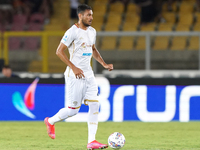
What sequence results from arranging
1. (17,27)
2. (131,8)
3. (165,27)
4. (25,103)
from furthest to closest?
1. (131,8)
2. (17,27)
3. (165,27)
4. (25,103)

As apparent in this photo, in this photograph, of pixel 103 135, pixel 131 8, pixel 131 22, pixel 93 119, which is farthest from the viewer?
pixel 131 8

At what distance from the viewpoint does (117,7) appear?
14859mm

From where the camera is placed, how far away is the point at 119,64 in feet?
32.3

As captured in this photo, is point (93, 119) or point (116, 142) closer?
point (116, 142)

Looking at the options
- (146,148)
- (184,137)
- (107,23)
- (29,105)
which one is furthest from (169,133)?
(107,23)

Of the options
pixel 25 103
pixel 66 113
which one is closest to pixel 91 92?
pixel 66 113

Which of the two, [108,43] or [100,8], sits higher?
[100,8]

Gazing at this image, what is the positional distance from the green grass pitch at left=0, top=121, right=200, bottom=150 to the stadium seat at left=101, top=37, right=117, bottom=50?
1696 millimetres

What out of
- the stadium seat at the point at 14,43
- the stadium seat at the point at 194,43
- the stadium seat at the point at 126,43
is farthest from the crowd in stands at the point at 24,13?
the stadium seat at the point at 194,43

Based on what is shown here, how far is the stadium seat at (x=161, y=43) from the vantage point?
970 centimetres

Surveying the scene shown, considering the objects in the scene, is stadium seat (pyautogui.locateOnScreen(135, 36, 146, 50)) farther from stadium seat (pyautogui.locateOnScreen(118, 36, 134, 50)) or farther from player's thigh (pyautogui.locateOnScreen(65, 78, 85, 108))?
player's thigh (pyautogui.locateOnScreen(65, 78, 85, 108))

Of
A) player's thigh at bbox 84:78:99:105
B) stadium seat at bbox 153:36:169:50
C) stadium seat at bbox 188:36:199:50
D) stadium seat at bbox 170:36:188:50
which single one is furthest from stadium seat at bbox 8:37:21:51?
player's thigh at bbox 84:78:99:105

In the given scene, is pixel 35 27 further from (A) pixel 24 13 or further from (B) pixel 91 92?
(B) pixel 91 92

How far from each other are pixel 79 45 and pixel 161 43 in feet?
14.4
